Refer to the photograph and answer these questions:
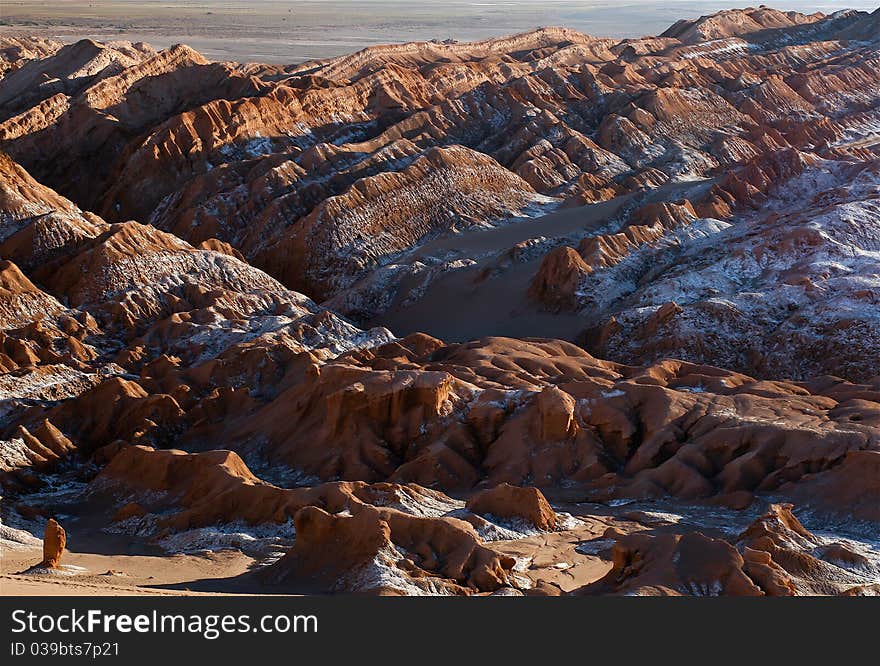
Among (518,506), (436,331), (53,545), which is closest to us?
(53,545)

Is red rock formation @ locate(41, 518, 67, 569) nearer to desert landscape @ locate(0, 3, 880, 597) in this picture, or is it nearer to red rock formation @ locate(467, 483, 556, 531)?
desert landscape @ locate(0, 3, 880, 597)

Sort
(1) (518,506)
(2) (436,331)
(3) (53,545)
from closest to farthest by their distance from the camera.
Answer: (3) (53,545), (1) (518,506), (2) (436,331)

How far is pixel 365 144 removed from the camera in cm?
7631

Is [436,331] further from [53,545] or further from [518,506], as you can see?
[53,545]

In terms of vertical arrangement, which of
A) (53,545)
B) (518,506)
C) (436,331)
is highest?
(53,545)

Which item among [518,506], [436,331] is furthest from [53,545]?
[436,331]

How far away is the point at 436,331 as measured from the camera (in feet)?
188

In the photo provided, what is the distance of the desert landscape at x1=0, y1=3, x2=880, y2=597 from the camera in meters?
27.8

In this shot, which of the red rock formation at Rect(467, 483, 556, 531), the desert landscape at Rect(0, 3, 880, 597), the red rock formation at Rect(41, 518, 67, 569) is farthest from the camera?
the red rock formation at Rect(467, 483, 556, 531)

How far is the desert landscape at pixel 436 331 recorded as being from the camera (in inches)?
1094

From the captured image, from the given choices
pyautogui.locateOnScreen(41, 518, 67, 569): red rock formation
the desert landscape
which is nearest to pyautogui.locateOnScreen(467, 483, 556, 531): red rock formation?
the desert landscape

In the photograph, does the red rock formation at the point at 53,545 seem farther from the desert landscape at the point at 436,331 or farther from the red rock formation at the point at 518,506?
the red rock formation at the point at 518,506

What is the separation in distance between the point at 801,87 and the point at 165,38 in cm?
11502

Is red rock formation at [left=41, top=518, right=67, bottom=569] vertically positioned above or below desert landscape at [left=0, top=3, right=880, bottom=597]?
above
